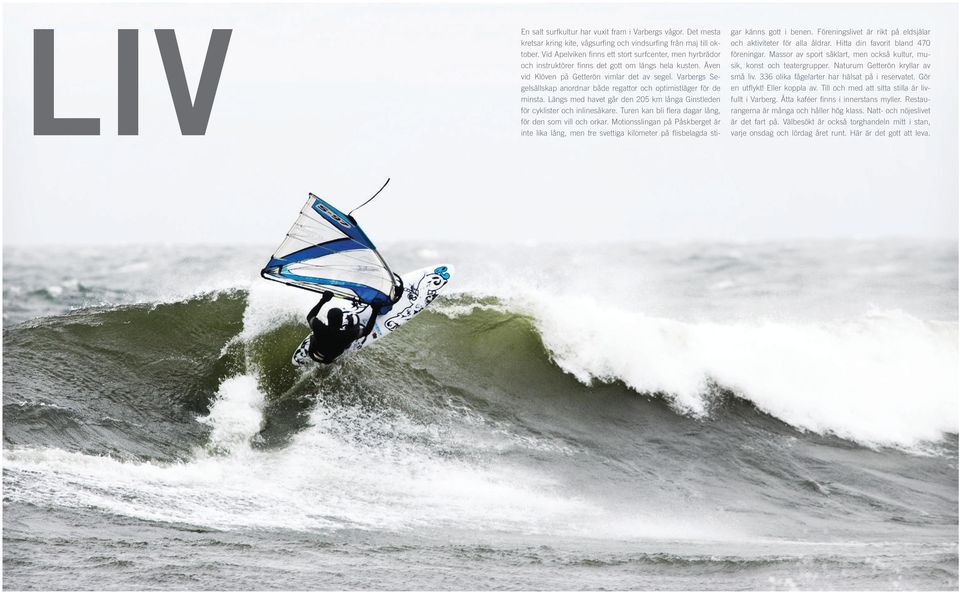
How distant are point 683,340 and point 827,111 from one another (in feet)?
10.00

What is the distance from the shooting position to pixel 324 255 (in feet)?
25.2

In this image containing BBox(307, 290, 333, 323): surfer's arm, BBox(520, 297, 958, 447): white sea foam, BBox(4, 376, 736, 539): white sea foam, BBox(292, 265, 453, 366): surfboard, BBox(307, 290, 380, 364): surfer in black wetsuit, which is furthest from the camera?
BBox(520, 297, 958, 447): white sea foam

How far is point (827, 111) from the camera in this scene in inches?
306

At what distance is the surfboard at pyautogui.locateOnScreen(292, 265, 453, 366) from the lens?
847 centimetres

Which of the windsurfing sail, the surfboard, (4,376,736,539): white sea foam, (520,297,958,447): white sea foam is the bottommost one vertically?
(4,376,736,539): white sea foam

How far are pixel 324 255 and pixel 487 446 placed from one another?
2151mm

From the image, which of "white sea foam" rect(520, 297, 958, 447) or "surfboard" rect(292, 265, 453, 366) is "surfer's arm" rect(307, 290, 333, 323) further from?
"white sea foam" rect(520, 297, 958, 447)

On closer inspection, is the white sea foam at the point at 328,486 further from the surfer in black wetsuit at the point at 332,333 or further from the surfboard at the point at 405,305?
the surfboard at the point at 405,305

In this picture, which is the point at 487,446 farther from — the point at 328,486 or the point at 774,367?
the point at 774,367

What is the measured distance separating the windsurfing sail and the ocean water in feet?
3.81

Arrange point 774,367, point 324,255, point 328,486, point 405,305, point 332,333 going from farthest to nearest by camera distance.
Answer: point 774,367
point 405,305
point 332,333
point 324,255
point 328,486

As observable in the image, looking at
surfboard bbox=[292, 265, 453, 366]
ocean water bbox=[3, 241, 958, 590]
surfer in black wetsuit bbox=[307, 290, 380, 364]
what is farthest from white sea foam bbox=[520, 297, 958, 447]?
surfer in black wetsuit bbox=[307, 290, 380, 364]

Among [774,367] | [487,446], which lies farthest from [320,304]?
[774,367]

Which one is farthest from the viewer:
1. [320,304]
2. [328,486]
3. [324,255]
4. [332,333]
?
[332,333]
